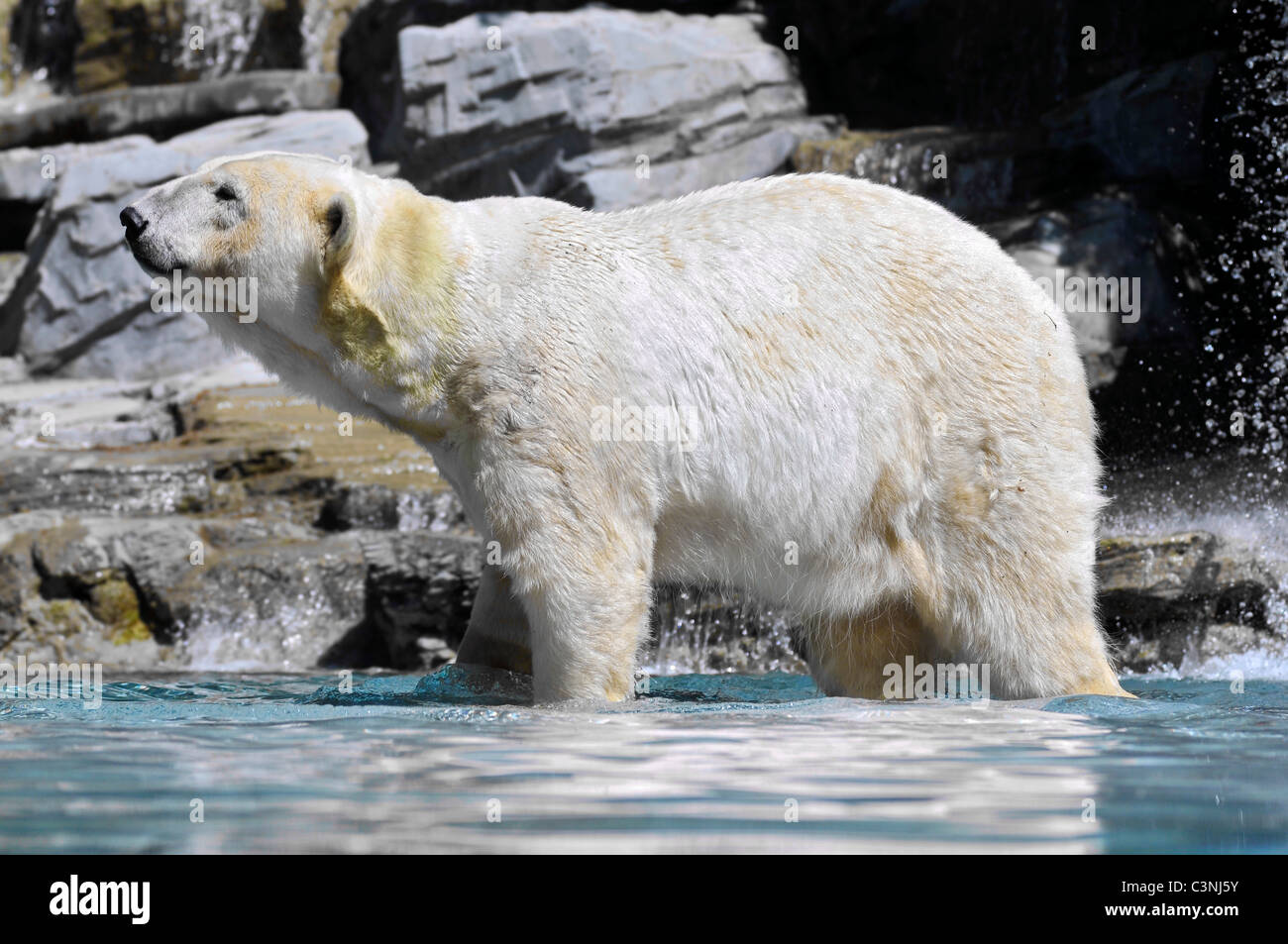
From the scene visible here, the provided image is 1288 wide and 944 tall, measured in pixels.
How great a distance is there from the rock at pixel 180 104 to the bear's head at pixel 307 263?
13486mm

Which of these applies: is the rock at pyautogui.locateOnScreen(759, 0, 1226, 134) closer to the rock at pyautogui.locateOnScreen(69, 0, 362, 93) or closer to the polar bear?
the rock at pyautogui.locateOnScreen(69, 0, 362, 93)

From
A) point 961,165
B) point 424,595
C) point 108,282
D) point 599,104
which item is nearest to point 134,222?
point 424,595

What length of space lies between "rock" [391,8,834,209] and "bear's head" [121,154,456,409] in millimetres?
9913

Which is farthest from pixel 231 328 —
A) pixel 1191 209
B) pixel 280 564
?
pixel 1191 209

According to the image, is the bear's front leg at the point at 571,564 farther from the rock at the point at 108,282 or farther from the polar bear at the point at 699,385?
the rock at the point at 108,282

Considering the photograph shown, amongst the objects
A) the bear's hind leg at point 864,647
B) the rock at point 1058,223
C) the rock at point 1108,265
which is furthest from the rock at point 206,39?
the bear's hind leg at point 864,647

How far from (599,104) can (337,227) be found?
10693 millimetres

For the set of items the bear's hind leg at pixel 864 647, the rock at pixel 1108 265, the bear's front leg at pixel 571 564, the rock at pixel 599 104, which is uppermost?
the rock at pixel 599 104

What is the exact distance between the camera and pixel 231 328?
14.5 ft

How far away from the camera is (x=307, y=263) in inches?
169

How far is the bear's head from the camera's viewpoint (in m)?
4.25

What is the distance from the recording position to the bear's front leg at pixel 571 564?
421 centimetres
